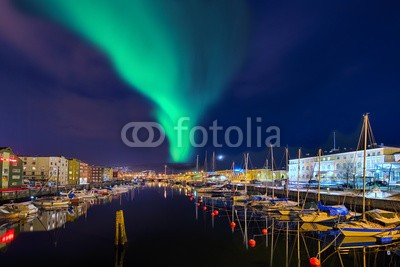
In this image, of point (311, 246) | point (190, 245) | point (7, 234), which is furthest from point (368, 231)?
point (7, 234)

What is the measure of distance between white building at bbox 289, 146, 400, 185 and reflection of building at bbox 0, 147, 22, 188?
86136 millimetres

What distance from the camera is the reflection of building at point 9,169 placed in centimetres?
8425

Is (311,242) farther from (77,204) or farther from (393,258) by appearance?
(77,204)

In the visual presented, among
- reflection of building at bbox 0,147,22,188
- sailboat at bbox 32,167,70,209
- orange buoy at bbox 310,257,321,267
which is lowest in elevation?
sailboat at bbox 32,167,70,209

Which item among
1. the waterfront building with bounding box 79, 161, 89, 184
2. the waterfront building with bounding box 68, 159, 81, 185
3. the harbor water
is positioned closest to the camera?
the harbor water

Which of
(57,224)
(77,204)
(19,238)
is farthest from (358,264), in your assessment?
(77,204)

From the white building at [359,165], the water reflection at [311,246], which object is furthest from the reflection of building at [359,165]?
the water reflection at [311,246]

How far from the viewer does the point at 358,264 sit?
24.0m

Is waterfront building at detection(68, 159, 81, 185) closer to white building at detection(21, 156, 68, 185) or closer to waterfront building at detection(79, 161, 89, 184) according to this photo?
waterfront building at detection(79, 161, 89, 184)

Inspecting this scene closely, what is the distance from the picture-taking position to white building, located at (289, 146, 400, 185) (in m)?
84.7

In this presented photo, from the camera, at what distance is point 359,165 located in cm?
9806

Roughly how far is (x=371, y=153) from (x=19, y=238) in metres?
103

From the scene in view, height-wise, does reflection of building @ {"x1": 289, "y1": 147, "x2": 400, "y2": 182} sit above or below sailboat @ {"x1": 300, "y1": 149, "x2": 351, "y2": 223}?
above

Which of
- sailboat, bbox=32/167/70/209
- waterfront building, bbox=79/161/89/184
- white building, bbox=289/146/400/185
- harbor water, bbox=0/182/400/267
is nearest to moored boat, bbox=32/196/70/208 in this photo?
sailboat, bbox=32/167/70/209
